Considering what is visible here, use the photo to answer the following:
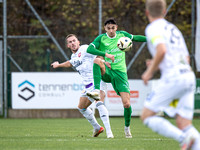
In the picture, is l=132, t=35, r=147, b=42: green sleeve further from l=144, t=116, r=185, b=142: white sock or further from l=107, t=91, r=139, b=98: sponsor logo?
l=107, t=91, r=139, b=98: sponsor logo

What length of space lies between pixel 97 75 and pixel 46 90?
7.93 metres

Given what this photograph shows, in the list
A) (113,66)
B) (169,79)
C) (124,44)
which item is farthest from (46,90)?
(169,79)

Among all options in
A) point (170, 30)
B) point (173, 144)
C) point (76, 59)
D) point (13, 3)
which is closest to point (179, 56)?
point (170, 30)

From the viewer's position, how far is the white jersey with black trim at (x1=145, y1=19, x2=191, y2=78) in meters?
5.53

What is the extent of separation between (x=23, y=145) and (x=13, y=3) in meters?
14.4

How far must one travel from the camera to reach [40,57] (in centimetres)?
1780

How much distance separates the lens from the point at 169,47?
5.59 m

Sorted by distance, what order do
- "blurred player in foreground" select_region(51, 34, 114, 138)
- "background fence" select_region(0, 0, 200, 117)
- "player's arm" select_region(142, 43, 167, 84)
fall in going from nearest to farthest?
1. "player's arm" select_region(142, 43, 167, 84)
2. "blurred player in foreground" select_region(51, 34, 114, 138)
3. "background fence" select_region(0, 0, 200, 117)

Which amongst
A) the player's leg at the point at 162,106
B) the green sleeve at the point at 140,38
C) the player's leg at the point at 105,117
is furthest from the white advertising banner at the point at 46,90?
the player's leg at the point at 162,106

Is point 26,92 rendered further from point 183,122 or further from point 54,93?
point 183,122

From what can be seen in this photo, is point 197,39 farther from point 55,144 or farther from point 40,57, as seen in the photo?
point 55,144

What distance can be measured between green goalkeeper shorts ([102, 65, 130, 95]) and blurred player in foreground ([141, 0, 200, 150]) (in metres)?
4.01

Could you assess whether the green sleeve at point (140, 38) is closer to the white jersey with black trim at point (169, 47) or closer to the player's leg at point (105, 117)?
the player's leg at point (105, 117)

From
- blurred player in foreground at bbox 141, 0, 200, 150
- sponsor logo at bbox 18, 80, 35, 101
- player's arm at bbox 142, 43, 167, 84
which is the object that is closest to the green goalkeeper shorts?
blurred player in foreground at bbox 141, 0, 200, 150
